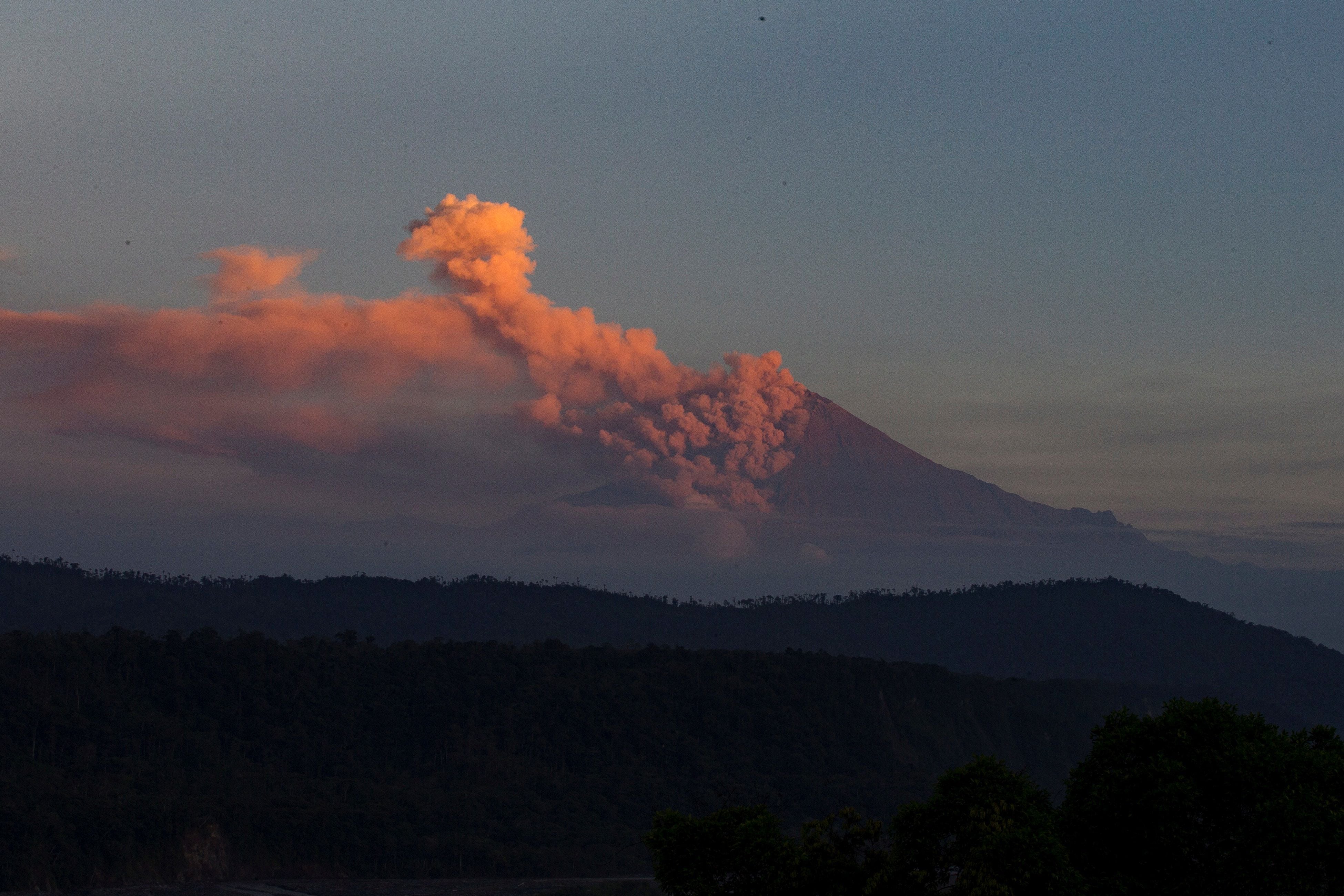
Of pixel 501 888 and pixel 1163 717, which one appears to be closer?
pixel 1163 717

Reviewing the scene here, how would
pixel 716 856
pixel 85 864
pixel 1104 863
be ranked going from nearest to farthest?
pixel 1104 863, pixel 716 856, pixel 85 864

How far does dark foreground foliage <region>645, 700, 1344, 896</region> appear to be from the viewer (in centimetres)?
5219

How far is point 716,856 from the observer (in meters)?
62.8

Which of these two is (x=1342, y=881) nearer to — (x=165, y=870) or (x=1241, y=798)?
(x=1241, y=798)

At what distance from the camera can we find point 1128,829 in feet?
186

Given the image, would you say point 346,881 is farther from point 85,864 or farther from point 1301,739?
point 1301,739

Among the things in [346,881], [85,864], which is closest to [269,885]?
[346,881]

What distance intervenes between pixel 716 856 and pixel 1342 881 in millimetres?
26849

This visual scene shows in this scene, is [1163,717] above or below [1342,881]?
above

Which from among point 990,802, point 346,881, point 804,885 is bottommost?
point 346,881

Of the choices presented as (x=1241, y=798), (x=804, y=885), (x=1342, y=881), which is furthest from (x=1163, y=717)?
(x=804, y=885)

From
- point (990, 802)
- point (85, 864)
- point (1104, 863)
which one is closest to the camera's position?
point (990, 802)

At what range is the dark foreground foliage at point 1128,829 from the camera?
52188 millimetres

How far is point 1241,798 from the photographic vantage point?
184ft
